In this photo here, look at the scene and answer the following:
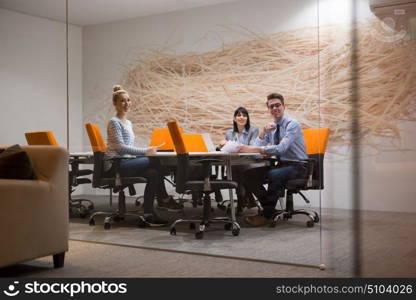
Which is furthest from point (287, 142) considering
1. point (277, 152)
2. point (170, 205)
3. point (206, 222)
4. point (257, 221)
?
point (170, 205)

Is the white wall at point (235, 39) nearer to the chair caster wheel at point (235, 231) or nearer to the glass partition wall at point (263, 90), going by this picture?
the glass partition wall at point (263, 90)

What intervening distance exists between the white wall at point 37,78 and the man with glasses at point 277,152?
1969mm

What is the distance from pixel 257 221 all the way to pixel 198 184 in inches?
24.3

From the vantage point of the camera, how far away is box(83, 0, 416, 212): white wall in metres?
3.49

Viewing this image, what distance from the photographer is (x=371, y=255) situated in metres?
3.52

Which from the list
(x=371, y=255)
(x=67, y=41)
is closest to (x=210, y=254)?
(x=371, y=255)

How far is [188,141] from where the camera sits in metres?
4.31

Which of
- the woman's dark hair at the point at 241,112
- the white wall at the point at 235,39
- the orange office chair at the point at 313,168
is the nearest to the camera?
the white wall at the point at 235,39

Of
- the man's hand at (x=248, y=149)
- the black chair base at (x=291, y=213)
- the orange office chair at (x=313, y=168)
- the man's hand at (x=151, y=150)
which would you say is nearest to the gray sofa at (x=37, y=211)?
the man's hand at (x=151, y=150)

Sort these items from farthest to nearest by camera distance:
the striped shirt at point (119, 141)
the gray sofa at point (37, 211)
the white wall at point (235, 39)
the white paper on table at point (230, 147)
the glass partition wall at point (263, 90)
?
the striped shirt at point (119, 141)
the white paper on table at point (230, 147)
the glass partition wall at point (263, 90)
the white wall at point (235, 39)
the gray sofa at point (37, 211)

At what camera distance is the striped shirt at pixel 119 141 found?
460cm

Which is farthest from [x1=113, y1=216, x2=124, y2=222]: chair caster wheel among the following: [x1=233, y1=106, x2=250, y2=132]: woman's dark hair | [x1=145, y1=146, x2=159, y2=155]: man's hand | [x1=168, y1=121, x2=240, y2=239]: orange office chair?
[x1=233, y1=106, x2=250, y2=132]: woman's dark hair

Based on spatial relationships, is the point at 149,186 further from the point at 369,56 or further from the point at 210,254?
the point at 369,56

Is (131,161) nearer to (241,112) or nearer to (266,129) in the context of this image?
(241,112)
